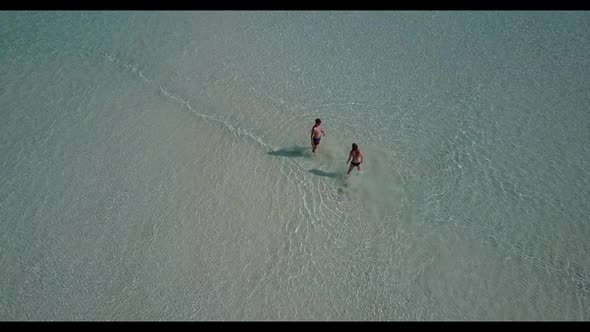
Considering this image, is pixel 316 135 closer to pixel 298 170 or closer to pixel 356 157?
pixel 298 170

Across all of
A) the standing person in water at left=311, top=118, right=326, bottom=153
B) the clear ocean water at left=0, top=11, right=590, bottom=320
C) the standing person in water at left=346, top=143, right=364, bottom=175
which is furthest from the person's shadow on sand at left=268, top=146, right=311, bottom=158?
the standing person in water at left=346, top=143, right=364, bottom=175

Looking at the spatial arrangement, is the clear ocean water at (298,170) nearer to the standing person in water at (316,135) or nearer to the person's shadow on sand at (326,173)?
the person's shadow on sand at (326,173)

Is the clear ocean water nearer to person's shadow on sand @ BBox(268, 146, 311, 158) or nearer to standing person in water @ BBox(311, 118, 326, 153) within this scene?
person's shadow on sand @ BBox(268, 146, 311, 158)

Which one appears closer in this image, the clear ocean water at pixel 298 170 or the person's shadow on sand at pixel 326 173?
the clear ocean water at pixel 298 170

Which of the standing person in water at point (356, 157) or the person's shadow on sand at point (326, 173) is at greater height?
the standing person in water at point (356, 157)

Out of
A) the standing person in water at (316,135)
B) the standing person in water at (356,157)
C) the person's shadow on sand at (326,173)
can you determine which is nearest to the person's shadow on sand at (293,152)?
the standing person in water at (316,135)

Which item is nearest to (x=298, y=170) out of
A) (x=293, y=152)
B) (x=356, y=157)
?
(x=293, y=152)
